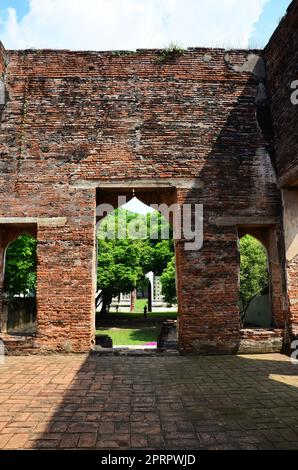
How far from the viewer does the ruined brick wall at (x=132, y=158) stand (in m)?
7.28

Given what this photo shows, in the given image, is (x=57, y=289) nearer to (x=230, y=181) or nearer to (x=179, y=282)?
(x=179, y=282)

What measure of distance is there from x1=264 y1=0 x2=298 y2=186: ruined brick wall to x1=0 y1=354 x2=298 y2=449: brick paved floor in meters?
3.97

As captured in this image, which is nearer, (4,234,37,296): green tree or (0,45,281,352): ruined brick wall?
(0,45,281,352): ruined brick wall

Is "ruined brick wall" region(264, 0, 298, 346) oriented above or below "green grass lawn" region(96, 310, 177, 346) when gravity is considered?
above

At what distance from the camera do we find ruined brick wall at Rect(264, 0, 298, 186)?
7117 millimetres

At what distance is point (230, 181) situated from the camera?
7.80 metres

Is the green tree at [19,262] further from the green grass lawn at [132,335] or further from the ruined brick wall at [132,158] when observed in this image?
the ruined brick wall at [132,158]

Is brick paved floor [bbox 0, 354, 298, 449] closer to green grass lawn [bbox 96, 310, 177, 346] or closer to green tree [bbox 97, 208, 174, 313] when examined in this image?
green grass lawn [bbox 96, 310, 177, 346]

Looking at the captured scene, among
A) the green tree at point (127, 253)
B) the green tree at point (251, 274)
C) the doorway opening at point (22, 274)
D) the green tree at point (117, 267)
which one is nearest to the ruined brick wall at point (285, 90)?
the green tree at point (251, 274)

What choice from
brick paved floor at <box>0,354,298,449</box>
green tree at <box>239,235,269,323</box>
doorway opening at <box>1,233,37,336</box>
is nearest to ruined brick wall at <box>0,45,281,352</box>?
brick paved floor at <box>0,354,298,449</box>

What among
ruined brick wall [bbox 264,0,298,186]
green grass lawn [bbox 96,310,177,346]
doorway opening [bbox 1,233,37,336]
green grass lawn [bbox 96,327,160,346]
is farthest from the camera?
green grass lawn [bbox 96,310,177,346]

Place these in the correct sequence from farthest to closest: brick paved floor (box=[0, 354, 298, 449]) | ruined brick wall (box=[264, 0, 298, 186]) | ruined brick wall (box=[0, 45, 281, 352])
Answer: ruined brick wall (box=[0, 45, 281, 352]) → ruined brick wall (box=[264, 0, 298, 186]) → brick paved floor (box=[0, 354, 298, 449])

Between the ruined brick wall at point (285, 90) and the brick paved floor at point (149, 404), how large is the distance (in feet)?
13.0

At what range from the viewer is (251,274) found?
16.6 m
